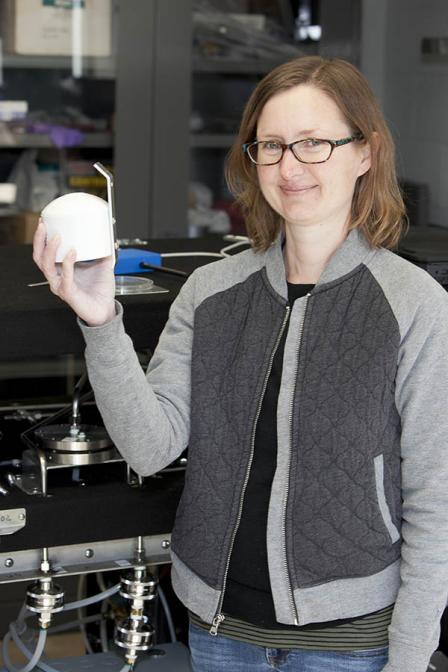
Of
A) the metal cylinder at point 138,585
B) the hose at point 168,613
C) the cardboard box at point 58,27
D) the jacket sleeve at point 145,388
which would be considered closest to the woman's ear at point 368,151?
the jacket sleeve at point 145,388

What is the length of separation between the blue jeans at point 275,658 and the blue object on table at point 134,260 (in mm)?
545

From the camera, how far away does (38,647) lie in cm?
150

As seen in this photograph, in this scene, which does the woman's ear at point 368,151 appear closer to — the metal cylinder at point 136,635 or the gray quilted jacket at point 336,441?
the gray quilted jacket at point 336,441

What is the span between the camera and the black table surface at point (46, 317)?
1.40 m

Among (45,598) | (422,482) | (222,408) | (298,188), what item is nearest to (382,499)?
(422,482)

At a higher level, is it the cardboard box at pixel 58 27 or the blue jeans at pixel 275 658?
the cardboard box at pixel 58 27

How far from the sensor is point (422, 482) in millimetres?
1259

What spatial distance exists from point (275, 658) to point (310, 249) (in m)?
0.45

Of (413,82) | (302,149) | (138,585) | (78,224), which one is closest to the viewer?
(78,224)

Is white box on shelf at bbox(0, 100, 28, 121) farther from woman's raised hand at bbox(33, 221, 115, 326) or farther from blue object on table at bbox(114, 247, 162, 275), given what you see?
woman's raised hand at bbox(33, 221, 115, 326)

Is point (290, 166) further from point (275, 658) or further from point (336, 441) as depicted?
point (275, 658)

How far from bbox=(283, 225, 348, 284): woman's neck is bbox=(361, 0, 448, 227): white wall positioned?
67.0 inches

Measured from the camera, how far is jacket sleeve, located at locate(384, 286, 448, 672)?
124cm

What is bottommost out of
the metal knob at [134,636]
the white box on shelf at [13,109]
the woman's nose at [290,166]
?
the metal knob at [134,636]
